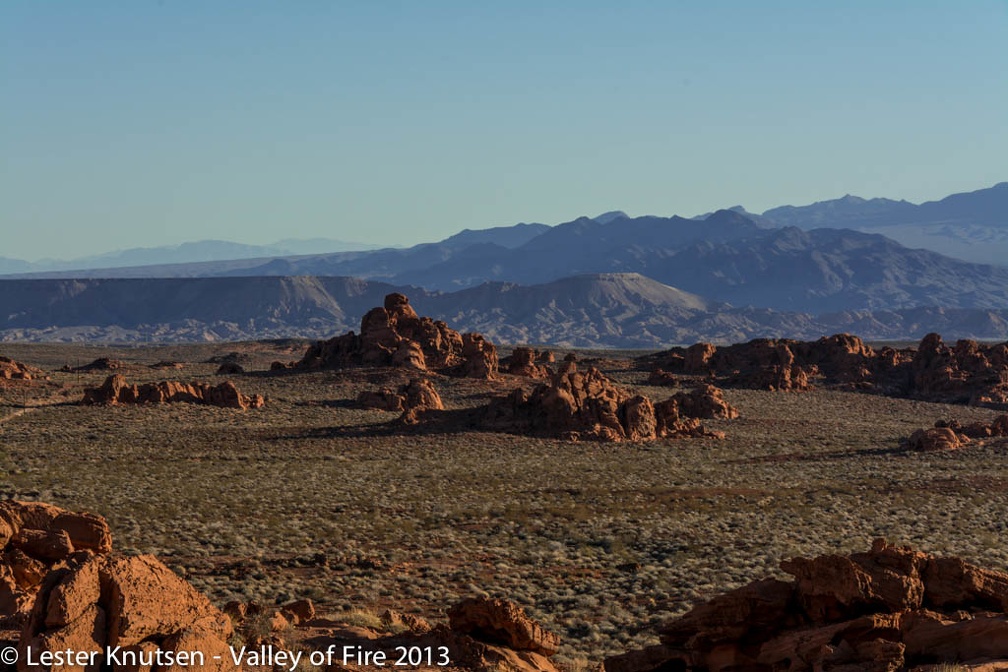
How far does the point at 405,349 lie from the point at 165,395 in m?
21.1

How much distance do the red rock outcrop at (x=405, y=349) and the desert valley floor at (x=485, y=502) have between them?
48.8 ft

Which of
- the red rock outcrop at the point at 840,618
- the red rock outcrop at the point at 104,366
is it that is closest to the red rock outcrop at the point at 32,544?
the red rock outcrop at the point at 840,618

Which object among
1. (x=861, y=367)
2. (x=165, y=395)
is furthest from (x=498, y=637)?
(x=861, y=367)

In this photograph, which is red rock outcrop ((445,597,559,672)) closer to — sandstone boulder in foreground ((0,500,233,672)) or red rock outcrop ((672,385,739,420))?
sandstone boulder in foreground ((0,500,233,672))

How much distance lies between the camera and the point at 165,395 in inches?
2506

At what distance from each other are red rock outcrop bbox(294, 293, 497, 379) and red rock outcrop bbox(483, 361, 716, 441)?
2058 centimetres

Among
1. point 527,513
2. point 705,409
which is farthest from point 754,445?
point 527,513

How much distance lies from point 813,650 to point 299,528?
18295 mm

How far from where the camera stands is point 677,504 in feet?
115

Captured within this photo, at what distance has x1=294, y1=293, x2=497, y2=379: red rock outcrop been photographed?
80250mm

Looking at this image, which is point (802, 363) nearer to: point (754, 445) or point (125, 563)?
point (754, 445)

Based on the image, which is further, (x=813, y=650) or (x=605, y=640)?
(x=605, y=640)

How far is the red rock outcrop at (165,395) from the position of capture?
2482 inches

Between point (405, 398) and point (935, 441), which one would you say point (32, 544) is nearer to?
point (935, 441)
